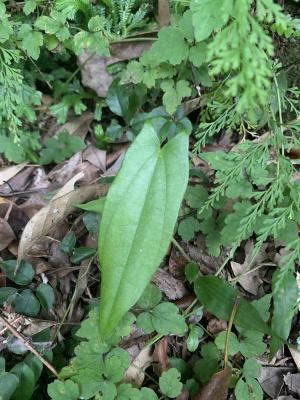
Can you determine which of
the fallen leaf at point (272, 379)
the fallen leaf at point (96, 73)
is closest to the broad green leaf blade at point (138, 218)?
the fallen leaf at point (272, 379)

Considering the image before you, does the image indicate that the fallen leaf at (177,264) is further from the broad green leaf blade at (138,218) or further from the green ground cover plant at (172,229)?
the broad green leaf blade at (138,218)

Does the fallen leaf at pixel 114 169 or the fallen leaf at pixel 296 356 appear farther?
the fallen leaf at pixel 114 169

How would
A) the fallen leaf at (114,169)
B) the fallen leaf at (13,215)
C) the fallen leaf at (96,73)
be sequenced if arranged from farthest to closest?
the fallen leaf at (96,73), the fallen leaf at (114,169), the fallen leaf at (13,215)

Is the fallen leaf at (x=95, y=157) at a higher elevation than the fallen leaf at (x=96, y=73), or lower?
lower

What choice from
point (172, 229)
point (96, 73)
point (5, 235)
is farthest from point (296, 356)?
point (96, 73)

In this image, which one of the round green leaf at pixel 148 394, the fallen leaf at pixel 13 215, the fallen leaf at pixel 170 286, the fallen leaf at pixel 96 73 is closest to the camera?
the round green leaf at pixel 148 394

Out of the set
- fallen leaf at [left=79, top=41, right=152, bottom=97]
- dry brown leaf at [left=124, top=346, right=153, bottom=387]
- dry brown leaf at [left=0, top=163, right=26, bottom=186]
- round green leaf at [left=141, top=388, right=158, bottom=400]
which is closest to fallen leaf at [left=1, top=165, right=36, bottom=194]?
dry brown leaf at [left=0, top=163, right=26, bottom=186]

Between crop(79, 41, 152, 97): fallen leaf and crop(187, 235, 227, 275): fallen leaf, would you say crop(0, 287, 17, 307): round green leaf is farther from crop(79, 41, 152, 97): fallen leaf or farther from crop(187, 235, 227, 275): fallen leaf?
crop(79, 41, 152, 97): fallen leaf
